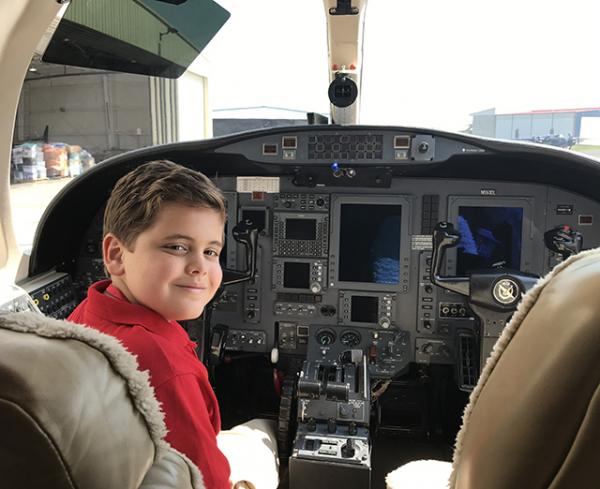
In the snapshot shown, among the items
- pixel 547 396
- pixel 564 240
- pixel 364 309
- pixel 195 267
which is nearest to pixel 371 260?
pixel 364 309

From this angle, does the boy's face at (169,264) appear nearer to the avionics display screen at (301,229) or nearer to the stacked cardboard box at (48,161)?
the stacked cardboard box at (48,161)

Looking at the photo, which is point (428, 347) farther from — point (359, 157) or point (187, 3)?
point (187, 3)

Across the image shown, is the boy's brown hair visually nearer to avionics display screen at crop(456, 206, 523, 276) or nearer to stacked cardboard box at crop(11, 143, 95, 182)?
stacked cardboard box at crop(11, 143, 95, 182)

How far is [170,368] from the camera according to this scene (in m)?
0.81

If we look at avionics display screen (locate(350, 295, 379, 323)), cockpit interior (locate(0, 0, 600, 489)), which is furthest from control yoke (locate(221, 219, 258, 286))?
avionics display screen (locate(350, 295, 379, 323))

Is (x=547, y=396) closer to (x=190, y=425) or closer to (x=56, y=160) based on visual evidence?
(x=190, y=425)

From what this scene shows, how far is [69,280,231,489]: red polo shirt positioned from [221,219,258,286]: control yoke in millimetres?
1730

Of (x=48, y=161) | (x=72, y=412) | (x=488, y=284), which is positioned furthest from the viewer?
(x=48, y=161)

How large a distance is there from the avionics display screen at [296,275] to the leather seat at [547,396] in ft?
7.46

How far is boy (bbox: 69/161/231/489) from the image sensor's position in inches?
32.9

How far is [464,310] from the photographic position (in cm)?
284

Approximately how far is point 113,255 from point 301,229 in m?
2.00

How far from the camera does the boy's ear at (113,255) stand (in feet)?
3.14

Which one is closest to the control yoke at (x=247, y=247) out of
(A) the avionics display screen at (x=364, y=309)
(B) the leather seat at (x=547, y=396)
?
(A) the avionics display screen at (x=364, y=309)
